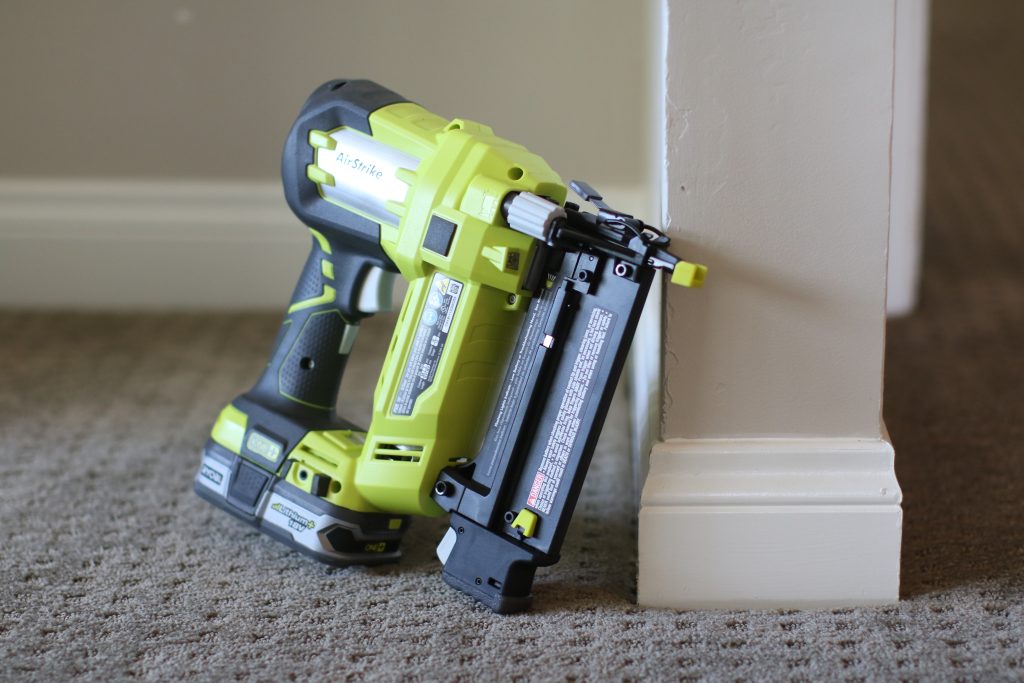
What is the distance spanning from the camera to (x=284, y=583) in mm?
1081

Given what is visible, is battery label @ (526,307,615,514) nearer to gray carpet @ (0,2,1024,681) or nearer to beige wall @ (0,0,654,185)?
gray carpet @ (0,2,1024,681)

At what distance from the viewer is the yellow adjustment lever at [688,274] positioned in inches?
35.4

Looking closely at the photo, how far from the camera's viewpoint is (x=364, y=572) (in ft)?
3.62

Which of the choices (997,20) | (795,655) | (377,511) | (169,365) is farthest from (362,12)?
(997,20)

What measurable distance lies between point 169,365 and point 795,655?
1.09m

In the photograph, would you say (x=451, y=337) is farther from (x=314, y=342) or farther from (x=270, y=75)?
(x=270, y=75)

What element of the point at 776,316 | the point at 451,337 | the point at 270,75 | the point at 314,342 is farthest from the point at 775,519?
the point at 270,75

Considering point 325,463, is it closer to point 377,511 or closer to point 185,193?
point 377,511

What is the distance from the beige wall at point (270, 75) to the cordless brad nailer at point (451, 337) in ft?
2.41

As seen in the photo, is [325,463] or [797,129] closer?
[797,129]

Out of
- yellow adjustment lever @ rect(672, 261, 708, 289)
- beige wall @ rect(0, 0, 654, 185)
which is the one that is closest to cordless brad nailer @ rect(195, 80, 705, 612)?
yellow adjustment lever @ rect(672, 261, 708, 289)

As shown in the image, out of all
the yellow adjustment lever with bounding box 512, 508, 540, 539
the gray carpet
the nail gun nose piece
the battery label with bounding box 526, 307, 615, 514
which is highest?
the nail gun nose piece

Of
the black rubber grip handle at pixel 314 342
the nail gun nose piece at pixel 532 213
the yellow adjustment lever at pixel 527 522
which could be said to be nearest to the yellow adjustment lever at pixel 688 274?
the nail gun nose piece at pixel 532 213

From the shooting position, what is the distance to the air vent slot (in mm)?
1038
